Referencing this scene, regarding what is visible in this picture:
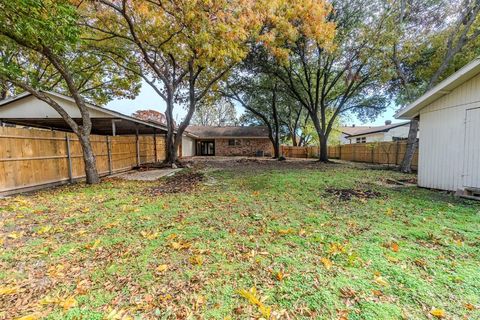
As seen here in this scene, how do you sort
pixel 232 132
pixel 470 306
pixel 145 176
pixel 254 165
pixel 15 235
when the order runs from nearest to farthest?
1. pixel 470 306
2. pixel 15 235
3. pixel 145 176
4. pixel 254 165
5. pixel 232 132

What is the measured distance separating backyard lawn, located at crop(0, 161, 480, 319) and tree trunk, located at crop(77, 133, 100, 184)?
267cm

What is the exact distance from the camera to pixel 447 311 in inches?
74.1

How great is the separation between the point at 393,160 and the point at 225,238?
15.1 meters

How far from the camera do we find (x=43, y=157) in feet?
23.1

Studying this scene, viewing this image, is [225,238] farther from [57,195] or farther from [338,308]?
[57,195]

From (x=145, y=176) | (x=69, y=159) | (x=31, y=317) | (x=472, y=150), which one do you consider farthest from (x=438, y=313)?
(x=69, y=159)

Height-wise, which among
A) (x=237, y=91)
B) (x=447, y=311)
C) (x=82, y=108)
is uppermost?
(x=237, y=91)

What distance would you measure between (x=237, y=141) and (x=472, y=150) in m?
23.8

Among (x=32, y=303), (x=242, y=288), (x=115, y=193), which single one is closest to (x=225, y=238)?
(x=242, y=288)

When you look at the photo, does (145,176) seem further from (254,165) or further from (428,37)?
(428,37)

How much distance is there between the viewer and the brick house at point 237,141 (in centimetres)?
2800

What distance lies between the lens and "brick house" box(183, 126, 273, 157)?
1102 inches

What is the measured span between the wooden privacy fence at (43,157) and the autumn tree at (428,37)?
13.5 metres

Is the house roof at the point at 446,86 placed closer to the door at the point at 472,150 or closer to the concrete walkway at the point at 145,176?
the door at the point at 472,150
